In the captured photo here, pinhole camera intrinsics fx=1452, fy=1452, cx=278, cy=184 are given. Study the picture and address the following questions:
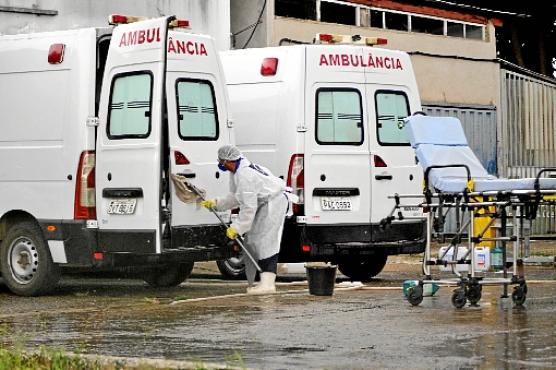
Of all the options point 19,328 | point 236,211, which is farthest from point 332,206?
point 19,328

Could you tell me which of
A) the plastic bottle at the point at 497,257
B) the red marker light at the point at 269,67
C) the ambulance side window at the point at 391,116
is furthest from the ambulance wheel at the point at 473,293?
the red marker light at the point at 269,67

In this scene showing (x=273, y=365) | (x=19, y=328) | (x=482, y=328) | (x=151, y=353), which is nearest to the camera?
(x=273, y=365)

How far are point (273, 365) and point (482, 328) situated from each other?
2598mm

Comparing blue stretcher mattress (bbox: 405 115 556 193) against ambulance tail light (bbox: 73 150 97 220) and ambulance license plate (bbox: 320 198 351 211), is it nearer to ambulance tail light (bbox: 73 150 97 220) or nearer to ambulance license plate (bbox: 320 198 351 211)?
ambulance license plate (bbox: 320 198 351 211)

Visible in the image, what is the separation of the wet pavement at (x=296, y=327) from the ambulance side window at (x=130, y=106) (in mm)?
1729

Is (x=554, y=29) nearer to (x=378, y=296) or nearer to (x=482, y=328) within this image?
(x=378, y=296)

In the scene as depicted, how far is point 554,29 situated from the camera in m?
41.9

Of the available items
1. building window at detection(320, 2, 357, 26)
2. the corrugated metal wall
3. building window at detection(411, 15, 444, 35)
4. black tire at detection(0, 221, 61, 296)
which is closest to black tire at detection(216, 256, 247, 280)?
black tire at detection(0, 221, 61, 296)

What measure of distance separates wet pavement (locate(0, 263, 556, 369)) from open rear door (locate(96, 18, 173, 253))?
74 centimetres

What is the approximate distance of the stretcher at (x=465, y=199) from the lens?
40.5 feet

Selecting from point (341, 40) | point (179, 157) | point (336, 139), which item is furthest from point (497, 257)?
point (341, 40)

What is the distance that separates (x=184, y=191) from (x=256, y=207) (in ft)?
3.05

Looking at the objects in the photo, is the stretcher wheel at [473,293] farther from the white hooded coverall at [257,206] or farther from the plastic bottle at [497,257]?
the white hooded coverall at [257,206]

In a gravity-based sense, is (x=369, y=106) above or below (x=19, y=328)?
above
